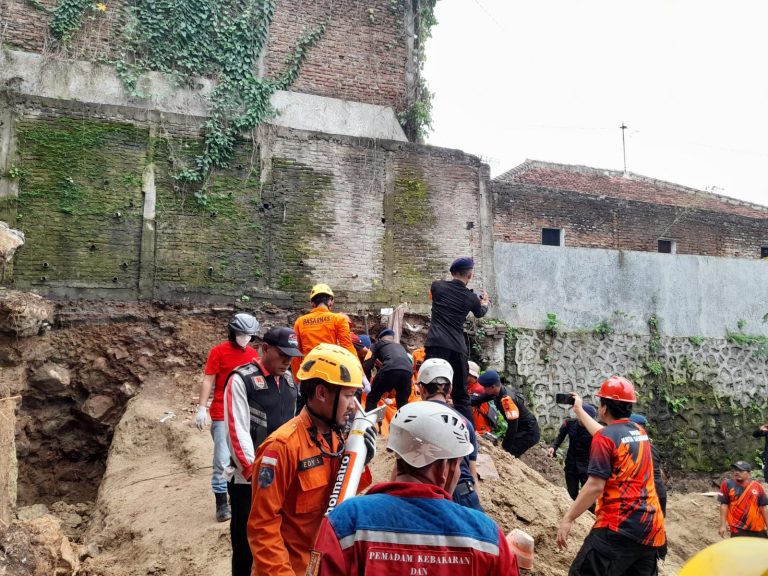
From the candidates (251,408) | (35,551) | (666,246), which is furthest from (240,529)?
(666,246)

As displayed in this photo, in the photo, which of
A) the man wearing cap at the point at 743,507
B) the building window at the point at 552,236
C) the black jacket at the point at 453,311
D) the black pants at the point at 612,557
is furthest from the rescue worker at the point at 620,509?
the building window at the point at 552,236

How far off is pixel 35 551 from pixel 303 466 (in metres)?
2.57

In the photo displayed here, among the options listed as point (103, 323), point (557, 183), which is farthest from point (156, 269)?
point (557, 183)

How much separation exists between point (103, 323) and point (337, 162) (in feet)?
17.0

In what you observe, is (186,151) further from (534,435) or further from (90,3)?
(534,435)

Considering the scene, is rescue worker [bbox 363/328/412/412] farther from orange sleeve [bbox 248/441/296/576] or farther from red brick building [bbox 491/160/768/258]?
red brick building [bbox 491/160/768/258]

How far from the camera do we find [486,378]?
7523mm

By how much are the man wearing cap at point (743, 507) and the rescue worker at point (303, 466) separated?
8.18 metres

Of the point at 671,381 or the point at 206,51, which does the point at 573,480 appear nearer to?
the point at 671,381

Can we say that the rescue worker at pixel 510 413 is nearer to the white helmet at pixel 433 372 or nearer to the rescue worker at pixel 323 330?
the rescue worker at pixel 323 330

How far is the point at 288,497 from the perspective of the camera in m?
2.98

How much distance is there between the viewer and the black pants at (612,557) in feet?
14.3

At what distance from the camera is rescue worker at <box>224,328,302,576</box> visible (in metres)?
3.83

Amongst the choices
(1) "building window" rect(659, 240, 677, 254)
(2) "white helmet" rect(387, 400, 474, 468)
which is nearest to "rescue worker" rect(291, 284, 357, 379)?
(2) "white helmet" rect(387, 400, 474, 468)
